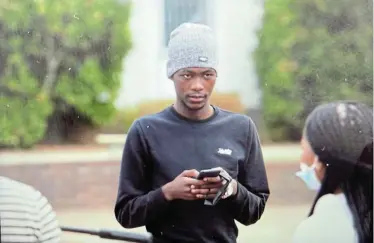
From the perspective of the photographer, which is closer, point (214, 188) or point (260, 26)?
point (214, 188)

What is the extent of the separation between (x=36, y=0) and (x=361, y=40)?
95 cm

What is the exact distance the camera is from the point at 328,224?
1.86 metres

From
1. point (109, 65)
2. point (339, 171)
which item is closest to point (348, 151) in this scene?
point (339, 171)

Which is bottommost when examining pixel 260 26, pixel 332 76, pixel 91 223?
pixel 91 223

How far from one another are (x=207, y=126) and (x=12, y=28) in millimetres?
622

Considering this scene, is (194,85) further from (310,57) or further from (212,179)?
(310,57)

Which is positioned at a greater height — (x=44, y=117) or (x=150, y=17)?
(x=150, y=17)

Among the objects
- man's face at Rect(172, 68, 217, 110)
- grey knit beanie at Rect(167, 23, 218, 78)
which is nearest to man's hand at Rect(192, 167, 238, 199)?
man's face at Rect(172, 68, 217, 110)

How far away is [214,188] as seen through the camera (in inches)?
69.0

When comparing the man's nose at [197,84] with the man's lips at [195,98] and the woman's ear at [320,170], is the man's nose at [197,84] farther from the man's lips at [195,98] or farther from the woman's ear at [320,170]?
the woman's ear at [320,170]

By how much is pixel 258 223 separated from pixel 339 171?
0.28m

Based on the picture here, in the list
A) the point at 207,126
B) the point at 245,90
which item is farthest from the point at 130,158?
the point at 245,90

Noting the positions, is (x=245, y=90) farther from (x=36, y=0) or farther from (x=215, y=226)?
(x=36, y=0)

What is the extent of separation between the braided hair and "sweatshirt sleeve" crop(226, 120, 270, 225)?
0.53 feet
